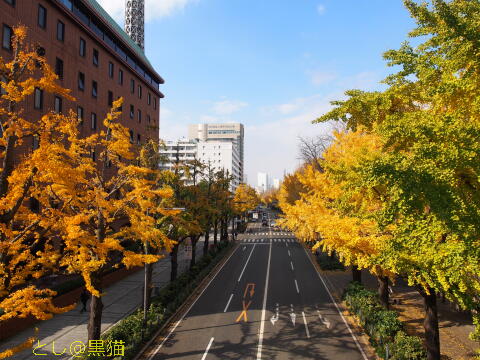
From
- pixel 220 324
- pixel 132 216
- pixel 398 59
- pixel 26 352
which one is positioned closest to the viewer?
pixel 398 59

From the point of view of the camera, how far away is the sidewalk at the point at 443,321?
14.0 meters

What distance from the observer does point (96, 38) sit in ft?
95.7

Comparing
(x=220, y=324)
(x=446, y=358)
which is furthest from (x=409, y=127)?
(x=220, y=324)

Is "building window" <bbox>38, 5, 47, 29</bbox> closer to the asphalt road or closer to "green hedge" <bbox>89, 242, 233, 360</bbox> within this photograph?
"green hedge" <bbox>89, 242, 233, 360</bbox>

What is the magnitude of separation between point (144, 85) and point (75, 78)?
14211 mm

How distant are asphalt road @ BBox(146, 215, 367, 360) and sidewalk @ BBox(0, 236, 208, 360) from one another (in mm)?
3944

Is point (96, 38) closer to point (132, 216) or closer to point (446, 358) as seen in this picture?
point (132, 216)

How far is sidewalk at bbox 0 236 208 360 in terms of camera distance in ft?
48.5

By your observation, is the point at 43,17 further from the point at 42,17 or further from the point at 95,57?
the point at 95,57

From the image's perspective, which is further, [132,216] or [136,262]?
[132,216]

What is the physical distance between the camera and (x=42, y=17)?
909 inches

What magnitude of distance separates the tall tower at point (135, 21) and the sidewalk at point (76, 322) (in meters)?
44.5

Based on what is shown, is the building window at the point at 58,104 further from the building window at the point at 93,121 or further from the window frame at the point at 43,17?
the window frame at the point at 43,17

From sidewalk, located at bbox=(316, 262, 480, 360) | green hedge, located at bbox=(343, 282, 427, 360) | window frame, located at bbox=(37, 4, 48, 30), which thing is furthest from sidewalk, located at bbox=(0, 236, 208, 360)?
window frame, located at bbox=(37, 4, 48, 30)
